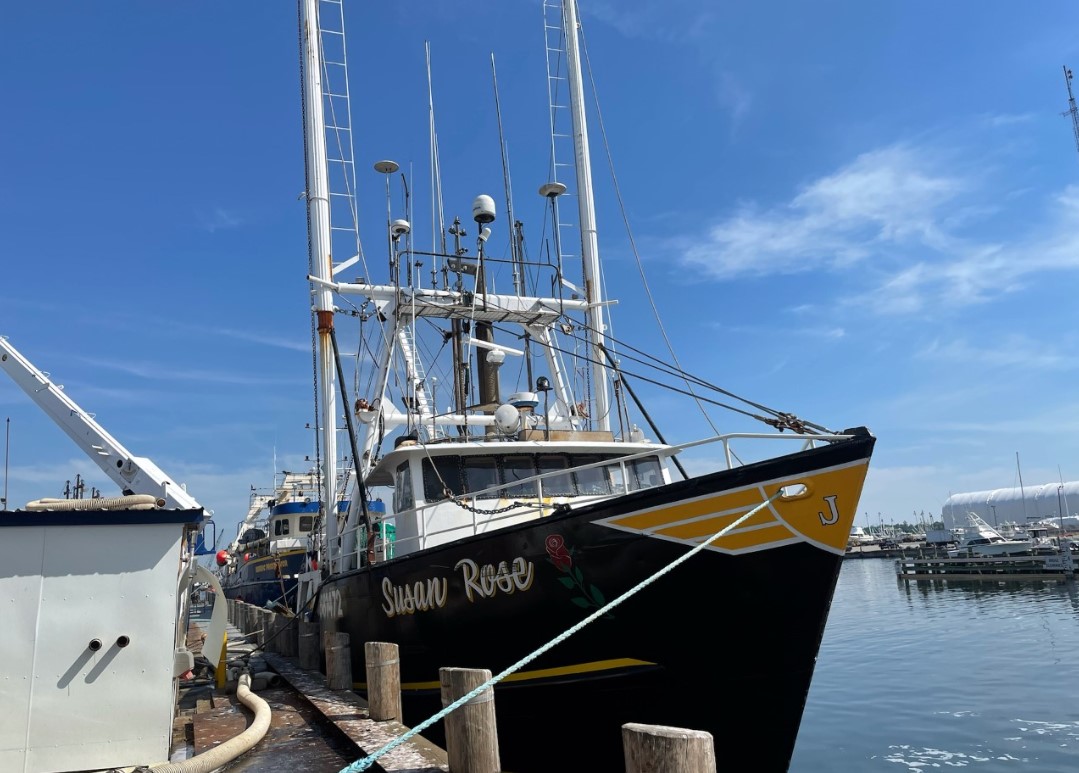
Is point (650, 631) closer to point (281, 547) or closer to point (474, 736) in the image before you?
point (474, 736)

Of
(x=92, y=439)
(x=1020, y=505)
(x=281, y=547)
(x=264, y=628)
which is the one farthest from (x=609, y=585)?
(x=1020, y=505)

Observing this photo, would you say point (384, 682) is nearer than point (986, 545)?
Yes

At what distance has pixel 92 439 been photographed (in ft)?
35.4

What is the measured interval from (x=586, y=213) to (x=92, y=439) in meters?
9.91

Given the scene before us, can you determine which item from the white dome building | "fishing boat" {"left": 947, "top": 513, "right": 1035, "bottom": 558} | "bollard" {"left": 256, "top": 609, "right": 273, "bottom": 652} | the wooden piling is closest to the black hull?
"bollard" {"left": 256, "top": 609, "right": 273, "bottom": 652}

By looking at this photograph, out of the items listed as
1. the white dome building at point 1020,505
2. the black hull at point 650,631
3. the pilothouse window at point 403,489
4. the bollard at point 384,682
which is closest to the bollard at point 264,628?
the pilothouse window at point 403,489

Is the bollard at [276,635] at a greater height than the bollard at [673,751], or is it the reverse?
the bollard at [673,751]

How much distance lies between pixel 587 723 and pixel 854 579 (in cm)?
5526

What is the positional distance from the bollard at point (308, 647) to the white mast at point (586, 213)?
6126mm

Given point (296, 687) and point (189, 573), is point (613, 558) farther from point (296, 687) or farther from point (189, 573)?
point (296, 687)

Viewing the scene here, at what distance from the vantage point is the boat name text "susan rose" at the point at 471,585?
7.26 metres

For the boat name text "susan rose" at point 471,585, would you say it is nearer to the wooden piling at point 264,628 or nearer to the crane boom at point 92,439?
the crane boom at point 92,439

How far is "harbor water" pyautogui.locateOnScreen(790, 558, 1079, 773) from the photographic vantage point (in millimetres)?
11734

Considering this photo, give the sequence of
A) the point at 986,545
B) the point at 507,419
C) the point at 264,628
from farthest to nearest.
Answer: the point at 986,545 < the point at 264,628 < the point at 507,419
